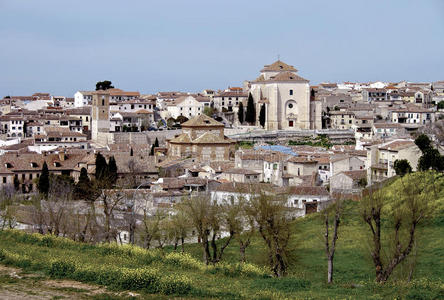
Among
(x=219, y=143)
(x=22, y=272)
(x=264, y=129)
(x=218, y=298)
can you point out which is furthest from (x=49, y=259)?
(x=264, y=129)

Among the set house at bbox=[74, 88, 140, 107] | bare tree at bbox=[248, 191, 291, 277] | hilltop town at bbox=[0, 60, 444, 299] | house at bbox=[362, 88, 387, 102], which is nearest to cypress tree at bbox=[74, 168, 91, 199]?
hilltop town at bbox=[0, 60, 444, 299]

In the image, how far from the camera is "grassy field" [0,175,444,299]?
14.0 metres

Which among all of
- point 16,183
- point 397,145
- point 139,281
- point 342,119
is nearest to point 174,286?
point 139,281

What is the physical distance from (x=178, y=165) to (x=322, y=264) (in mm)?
24797

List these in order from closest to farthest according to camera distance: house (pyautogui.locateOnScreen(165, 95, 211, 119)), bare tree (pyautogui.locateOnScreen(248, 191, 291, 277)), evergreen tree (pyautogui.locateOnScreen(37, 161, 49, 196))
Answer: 1. bare tree (pyautogui.locateOnScreen(248, 191, 291, 277))
2. evergreen tree (pyautogui.locateOnScreen(37, 161, 49, 196))
3. house (pyautogui.locateOnScreen(165, 95, 211, 119))

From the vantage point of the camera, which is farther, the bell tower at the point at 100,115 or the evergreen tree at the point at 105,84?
the evergreen tree at the point at 105,84

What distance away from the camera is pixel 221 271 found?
16.6 m

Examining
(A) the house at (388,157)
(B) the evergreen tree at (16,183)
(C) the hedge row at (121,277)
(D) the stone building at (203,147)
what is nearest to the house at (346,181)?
(A) the house at (388,157)

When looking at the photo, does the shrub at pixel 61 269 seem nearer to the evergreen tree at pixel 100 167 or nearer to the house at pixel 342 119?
the evergreen tree at pixel 100 167

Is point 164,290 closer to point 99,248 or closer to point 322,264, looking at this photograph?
point 99,248

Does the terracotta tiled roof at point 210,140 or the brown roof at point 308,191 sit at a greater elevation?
the terracotta tiled roof at point 210,140

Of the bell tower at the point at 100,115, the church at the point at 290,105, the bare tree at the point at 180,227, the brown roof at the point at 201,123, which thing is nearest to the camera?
the bare tree at the point at 180,227

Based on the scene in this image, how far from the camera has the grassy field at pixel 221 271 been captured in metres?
14.0

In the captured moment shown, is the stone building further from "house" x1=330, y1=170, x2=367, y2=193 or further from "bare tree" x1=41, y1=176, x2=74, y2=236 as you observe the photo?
"bare tree" x1=41, y1=176, x2=74, y2=236
